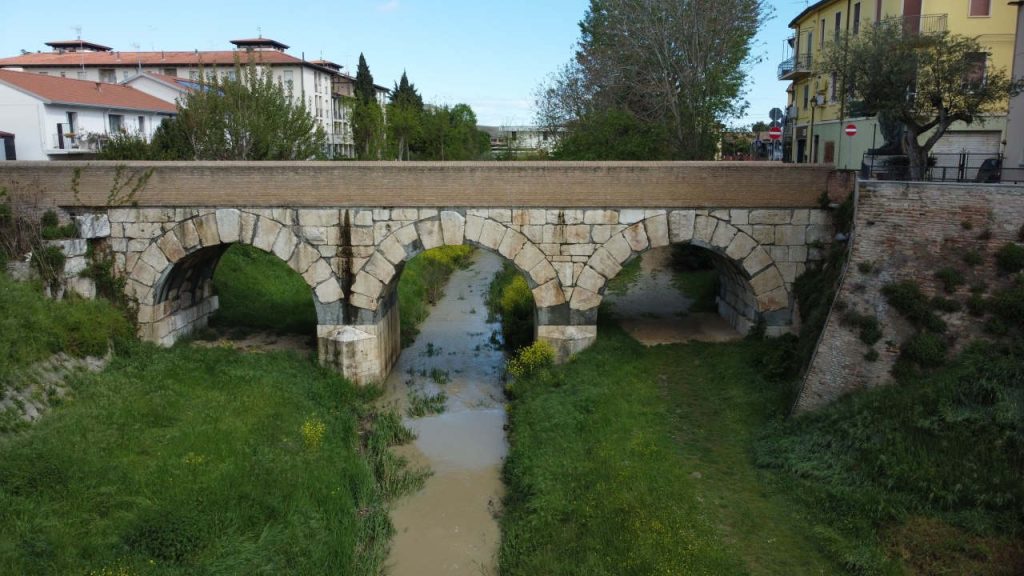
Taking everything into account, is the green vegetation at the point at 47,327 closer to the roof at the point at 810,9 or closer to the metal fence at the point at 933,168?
the metal fence at the point at 933,168

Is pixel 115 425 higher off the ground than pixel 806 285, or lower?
lower

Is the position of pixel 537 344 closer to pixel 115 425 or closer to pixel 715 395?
pixel 715 395

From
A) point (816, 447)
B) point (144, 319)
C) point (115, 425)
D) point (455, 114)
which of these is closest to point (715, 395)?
point (816, 447)

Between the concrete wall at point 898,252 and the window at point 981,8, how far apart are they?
10955 mm

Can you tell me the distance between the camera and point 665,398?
1361cm

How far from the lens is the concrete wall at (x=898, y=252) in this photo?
11.8 m

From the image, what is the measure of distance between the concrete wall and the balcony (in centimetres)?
1838

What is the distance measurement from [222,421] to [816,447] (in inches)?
347

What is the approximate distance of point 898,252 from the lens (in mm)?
12242

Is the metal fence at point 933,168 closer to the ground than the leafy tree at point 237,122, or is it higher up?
closer to the ground

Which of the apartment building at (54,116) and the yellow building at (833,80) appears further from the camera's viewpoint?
the apartment building at (54,116)

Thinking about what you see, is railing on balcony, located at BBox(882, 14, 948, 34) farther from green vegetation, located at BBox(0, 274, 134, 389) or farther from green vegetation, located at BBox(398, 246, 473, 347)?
green vegetation, located at BBox(0, 274, 134, 389)

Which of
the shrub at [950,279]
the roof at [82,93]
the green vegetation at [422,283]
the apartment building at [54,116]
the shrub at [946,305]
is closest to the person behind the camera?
the shrub at [946,305]

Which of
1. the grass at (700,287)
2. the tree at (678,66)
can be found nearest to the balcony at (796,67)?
the tree at (678,66)
